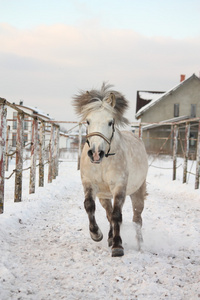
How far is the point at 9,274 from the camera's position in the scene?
277 centimetres

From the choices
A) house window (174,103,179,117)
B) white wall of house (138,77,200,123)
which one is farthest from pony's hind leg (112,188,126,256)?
house window (174,103,179,117)

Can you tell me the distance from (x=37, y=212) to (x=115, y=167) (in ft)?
8.68

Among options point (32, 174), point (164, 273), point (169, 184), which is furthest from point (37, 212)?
point (169, 184)

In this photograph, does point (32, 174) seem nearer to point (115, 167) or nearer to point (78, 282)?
point (115, 167)

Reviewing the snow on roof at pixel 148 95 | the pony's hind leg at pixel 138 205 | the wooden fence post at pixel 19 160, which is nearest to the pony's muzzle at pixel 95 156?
the pony's hind leg at pixel 138 205

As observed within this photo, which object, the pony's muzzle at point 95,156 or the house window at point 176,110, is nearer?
the pony's muzzle at point 95,156

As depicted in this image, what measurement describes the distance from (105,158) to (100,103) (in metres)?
0.77

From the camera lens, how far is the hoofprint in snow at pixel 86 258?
262cm

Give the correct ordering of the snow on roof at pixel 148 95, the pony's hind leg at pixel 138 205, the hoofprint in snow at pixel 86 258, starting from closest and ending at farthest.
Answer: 1. the hoofprint in snow at pixel 86 258
2. the pony's hind leg at pixel 138 205
3. the snow on roof at pixel 148 95

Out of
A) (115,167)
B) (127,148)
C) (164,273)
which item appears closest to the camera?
(164,273)

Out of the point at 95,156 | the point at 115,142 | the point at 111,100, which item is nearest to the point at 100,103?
the point at 111,100

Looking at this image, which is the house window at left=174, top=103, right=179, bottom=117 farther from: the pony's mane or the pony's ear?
the pony's ear

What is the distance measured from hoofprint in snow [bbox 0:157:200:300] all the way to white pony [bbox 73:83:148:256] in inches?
13.0

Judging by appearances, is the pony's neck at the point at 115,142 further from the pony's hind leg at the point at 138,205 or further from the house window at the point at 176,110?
the house window at the point at 176,110
